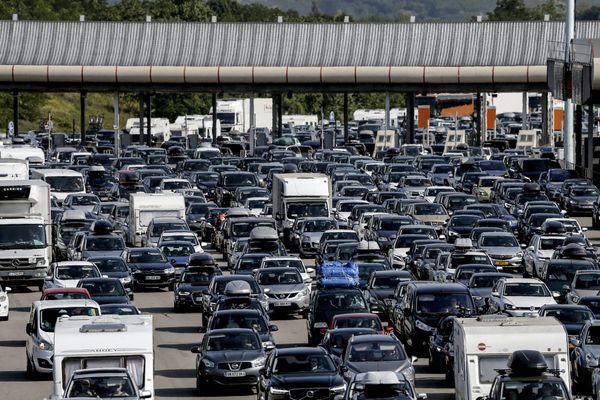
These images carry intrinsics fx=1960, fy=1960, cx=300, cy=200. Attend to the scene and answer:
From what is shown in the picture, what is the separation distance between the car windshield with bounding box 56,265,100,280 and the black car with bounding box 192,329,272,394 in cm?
1346

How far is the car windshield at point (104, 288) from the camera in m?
47.8

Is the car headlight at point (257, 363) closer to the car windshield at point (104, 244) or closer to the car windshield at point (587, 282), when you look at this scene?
the car windshield at point (587, 282)

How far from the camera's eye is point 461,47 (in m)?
112

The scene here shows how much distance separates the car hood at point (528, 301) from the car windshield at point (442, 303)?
91.1 inches

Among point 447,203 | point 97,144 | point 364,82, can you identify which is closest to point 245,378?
point 447,203

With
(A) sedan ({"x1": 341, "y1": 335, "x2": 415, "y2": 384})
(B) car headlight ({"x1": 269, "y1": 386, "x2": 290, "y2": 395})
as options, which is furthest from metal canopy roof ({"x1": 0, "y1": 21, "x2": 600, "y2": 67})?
(B) car headlight ({"x1": 269, "y1": 386, "x2": 290, "y2": 395})

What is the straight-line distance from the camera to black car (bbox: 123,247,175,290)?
5612 centimetres

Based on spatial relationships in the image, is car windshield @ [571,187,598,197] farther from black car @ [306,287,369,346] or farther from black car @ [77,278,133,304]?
black car @ [306,287,369,346]

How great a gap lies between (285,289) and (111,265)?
6491 millimetres

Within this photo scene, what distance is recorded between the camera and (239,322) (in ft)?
134

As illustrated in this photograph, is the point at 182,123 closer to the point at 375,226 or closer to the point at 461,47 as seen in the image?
the point at 461,47

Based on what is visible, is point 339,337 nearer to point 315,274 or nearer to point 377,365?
point 377,365

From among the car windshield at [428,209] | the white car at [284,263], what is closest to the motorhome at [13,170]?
the car windshield at [428,209]

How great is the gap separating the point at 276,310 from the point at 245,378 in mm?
12210
